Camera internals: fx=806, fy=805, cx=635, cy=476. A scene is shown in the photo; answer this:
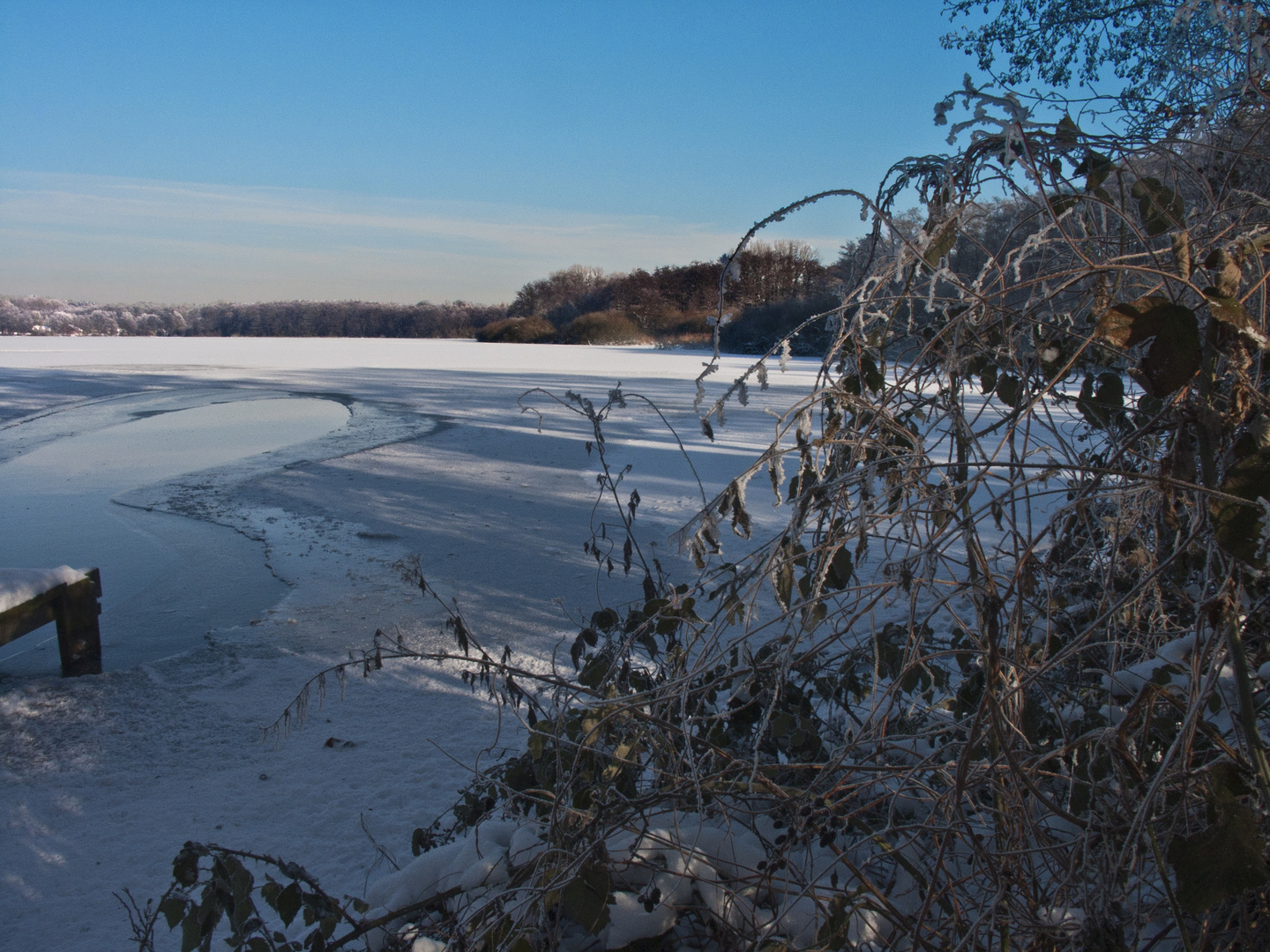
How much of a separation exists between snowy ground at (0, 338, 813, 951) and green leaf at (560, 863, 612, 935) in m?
0.73

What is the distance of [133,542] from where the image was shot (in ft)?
15.9

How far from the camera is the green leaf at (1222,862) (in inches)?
31.3

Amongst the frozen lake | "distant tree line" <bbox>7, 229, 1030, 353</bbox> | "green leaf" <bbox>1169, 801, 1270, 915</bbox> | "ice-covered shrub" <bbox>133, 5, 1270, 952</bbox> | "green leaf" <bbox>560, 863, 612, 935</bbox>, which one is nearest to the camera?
"green leaf" <bbox>1169, 801, 1270, 915</bbox>

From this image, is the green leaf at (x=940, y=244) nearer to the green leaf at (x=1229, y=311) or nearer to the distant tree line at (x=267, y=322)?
the green leaf at (x=1229, y=311)

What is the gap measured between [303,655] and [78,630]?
33.6 inches

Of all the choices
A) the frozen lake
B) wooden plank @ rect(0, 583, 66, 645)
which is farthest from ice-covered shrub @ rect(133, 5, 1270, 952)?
the frozen lake

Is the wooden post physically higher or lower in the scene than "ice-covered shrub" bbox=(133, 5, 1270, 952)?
lower

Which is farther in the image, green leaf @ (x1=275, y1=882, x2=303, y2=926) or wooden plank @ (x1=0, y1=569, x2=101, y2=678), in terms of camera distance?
wooden plank @ (x1=0, y1=569, x2=101, y2=678)

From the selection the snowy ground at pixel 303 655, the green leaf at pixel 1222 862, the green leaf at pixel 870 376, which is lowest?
the snowy ground at pixel 303 655

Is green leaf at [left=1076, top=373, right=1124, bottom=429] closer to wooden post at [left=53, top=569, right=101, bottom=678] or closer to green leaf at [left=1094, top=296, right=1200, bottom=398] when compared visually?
green leaf at [left=1094, top=296, right=1200, bottom=398]

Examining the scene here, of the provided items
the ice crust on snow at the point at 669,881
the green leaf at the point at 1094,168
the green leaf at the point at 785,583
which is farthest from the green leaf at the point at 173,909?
the green leaf at the point at 1094,168

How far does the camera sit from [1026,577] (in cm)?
124

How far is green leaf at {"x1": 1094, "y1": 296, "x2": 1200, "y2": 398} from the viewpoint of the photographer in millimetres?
838

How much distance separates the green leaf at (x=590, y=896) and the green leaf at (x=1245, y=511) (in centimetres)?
93
